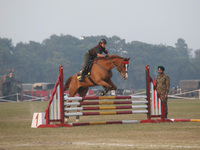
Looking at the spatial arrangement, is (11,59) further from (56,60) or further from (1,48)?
(56,60)

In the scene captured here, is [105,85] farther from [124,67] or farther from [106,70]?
[124,67]

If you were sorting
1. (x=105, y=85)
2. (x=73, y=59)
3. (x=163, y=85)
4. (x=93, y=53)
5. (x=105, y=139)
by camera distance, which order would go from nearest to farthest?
(x=105, y=139) → (x=105, y=85) → (x=93, y=53) → (x=163, y=85) → (x=73, y=59)

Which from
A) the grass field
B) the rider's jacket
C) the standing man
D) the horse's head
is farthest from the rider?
the grass field

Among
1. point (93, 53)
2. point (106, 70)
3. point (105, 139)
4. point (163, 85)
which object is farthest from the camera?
point (163, 85)

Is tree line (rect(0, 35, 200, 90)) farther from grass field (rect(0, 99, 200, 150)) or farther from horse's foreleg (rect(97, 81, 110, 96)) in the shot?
grass field (rect(0, 99, 200, 150))

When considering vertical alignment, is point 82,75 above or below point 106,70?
below

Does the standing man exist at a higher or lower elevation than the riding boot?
lower

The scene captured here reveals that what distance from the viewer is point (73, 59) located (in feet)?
505

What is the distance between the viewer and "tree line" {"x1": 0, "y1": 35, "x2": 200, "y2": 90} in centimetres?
13125

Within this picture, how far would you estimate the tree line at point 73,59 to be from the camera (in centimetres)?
13125

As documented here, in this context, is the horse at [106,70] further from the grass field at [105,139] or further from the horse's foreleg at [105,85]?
the grass field at [105,139]

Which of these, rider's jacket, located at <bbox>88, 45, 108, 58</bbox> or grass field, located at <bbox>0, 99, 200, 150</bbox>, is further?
rider's jacket, located at <bbox>88, 45, 108, 58</bbox>

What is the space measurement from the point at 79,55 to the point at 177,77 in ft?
111

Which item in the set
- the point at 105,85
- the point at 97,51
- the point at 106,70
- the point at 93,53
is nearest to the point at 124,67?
the point at 106,70
